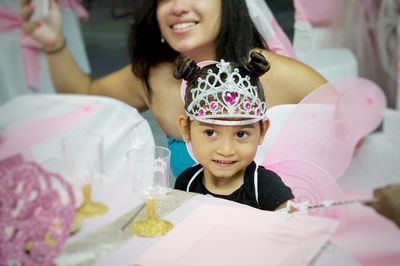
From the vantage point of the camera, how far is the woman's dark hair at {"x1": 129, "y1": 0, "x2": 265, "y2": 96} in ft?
4.13

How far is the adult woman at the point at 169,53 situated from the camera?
4.10ft

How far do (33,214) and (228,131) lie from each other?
17.5 inches

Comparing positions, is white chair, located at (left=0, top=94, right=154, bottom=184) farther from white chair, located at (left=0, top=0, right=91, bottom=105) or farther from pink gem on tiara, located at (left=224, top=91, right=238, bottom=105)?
pink gem on tiara, located at (left=224, top=91, right=238, bottom=105)

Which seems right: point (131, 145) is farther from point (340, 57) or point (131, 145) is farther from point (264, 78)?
point (340, 57)

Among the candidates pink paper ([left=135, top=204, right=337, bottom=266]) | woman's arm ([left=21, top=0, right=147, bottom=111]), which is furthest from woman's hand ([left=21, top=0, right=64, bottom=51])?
pink paper ([left=135, top=204, right=337, bottom=266])

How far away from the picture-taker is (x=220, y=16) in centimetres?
127

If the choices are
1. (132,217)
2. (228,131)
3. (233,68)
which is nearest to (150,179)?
(132,217)

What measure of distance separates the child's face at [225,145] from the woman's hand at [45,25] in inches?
13.8

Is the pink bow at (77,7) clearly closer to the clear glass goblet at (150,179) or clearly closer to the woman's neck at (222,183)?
the clear glass goblet at (150,179)

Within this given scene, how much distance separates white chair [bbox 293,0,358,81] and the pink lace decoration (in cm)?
60

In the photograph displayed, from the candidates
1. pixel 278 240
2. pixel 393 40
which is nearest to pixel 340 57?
pixel 393 40

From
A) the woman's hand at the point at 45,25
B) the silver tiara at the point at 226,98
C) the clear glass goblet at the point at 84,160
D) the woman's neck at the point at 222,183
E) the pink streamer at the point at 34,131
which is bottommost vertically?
the woman's neck at the point at 222,183

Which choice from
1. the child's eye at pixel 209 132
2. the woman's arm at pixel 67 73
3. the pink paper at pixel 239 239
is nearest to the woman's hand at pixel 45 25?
the woman's arm at pixel 67 73

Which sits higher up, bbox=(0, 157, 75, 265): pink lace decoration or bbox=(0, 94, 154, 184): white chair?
bbox=(0, 94, 154, 184): white chair
